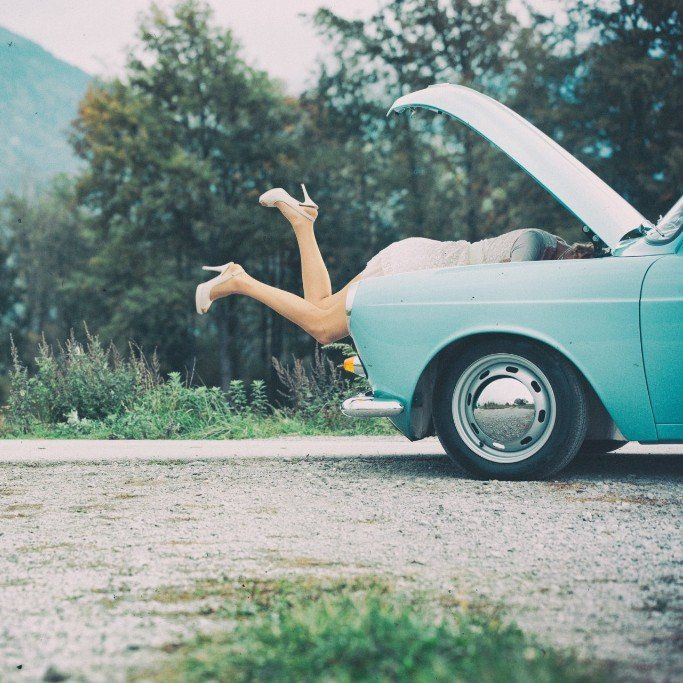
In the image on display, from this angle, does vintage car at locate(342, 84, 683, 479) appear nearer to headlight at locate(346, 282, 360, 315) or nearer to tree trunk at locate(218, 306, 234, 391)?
headlight at locate(346, 282, 360, 315)

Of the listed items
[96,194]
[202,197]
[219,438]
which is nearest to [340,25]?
[202,197]

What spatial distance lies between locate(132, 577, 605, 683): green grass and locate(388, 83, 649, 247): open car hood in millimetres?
3395

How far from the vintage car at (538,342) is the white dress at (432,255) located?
709 mm

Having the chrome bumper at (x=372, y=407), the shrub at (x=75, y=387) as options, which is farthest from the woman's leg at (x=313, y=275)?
the shrub at (x=75, y=387)

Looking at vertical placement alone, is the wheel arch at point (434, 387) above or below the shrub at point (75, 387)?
above

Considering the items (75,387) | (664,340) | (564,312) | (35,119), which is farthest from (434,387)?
(35,119)

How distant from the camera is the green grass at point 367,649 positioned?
2311 mm

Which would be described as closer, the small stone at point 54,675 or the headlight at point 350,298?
the small stone at point 54,675

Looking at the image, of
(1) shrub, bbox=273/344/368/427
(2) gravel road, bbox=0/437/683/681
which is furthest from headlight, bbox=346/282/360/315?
(1) shrub, bbox=273/344/368/427

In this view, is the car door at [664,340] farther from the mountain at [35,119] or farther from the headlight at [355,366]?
the mountain at [35,119]

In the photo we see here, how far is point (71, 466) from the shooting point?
22.7 feet

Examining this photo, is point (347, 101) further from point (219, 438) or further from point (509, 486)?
point (509, 486)

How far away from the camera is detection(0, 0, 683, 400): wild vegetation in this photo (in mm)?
27219

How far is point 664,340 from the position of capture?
5426 mm
